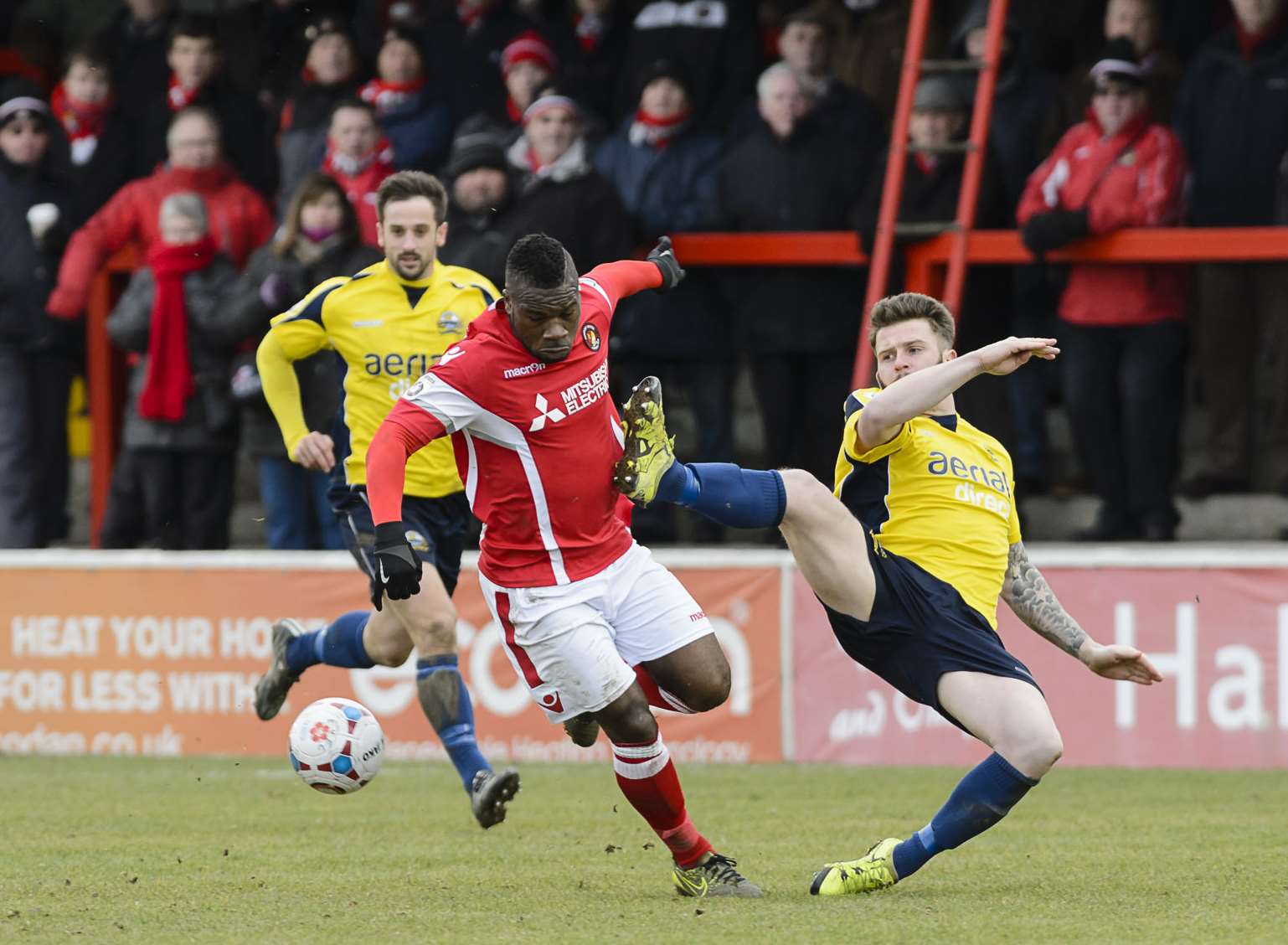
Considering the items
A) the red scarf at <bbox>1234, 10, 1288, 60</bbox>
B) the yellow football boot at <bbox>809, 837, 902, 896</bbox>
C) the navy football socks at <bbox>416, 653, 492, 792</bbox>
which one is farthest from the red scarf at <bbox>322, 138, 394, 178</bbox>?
the yellow football boot at <bbox>809, 837, 902, 896</bbox>

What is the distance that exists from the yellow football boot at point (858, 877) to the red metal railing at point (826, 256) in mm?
5616

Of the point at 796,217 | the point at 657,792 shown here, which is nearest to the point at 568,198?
the point at 796,217

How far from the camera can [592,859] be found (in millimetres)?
7367

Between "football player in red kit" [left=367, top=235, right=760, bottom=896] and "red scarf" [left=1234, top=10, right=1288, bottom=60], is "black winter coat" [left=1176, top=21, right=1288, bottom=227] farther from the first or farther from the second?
"football player in red kit" [left=367, top=235, right=760, bottom=896]

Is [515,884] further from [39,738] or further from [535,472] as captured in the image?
[39,738]

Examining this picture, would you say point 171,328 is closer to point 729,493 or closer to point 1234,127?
point 1234,127

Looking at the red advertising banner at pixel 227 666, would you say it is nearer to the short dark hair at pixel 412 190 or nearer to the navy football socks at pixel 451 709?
the navy football socks at pixel 451 709

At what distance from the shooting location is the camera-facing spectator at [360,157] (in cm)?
1181

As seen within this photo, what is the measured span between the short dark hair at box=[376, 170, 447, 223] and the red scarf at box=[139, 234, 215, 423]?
447 centimetres

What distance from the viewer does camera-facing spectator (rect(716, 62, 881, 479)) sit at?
11.8 m

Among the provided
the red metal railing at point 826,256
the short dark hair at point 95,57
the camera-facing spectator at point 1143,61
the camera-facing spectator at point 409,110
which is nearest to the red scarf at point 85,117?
the short dark hair at point 95,57

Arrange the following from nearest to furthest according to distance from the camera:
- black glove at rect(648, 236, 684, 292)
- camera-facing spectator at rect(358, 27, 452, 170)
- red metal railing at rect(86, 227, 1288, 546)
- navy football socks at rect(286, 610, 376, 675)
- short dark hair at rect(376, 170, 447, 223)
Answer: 1. black glove at rect(648, 236, 684, 292)
2. short dark hair at rect(376, 170, 447, 223)
3. navy football socks at rect(286, 610, 376, 675)
4. red metal railing at rect(86, 227, 1288, 546)
5. camera-facing spectator at rect(358, 27, 452, 170)

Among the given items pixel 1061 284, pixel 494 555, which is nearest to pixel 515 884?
pixel 494 555

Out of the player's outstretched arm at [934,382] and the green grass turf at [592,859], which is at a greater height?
the player's outstretched arm at [934,382]
